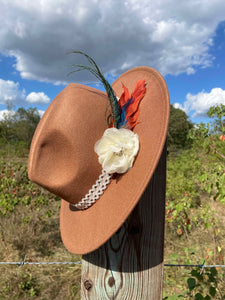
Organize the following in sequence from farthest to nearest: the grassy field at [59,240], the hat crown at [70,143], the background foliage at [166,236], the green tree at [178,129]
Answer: the green tree at [178,129], the grassy field at [59,240], the background foliage at [166,236], the hat crown at [70,143]

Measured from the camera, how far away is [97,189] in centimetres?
115

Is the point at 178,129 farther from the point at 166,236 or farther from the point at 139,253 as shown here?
the point at 139,253

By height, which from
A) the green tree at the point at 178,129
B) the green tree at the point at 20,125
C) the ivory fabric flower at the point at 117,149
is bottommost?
the ivory fabric flower at the point at 117,149

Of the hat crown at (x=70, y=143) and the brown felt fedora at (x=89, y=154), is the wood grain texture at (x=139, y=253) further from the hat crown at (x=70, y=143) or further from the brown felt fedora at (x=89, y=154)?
the hat crown at (x=70, y=143)

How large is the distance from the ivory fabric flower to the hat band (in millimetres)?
53

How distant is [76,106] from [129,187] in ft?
1.32

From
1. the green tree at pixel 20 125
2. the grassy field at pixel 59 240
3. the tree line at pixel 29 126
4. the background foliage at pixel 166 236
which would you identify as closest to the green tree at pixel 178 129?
the tree line at pixel 29 126

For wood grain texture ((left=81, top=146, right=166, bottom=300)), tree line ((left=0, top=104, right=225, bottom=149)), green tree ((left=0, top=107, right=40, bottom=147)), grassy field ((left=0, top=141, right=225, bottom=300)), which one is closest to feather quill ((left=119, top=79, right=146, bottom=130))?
wood grain texture ((left=81, top=146, right=166, bottom=300))

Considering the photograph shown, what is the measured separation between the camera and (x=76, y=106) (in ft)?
3.64

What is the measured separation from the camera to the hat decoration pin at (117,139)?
41.8 inches

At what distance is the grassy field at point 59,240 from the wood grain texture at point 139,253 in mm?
1381

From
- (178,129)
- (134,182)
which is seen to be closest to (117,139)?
(134,182)

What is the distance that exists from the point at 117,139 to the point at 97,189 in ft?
0.80

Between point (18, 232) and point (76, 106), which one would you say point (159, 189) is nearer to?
point (76, 106)
